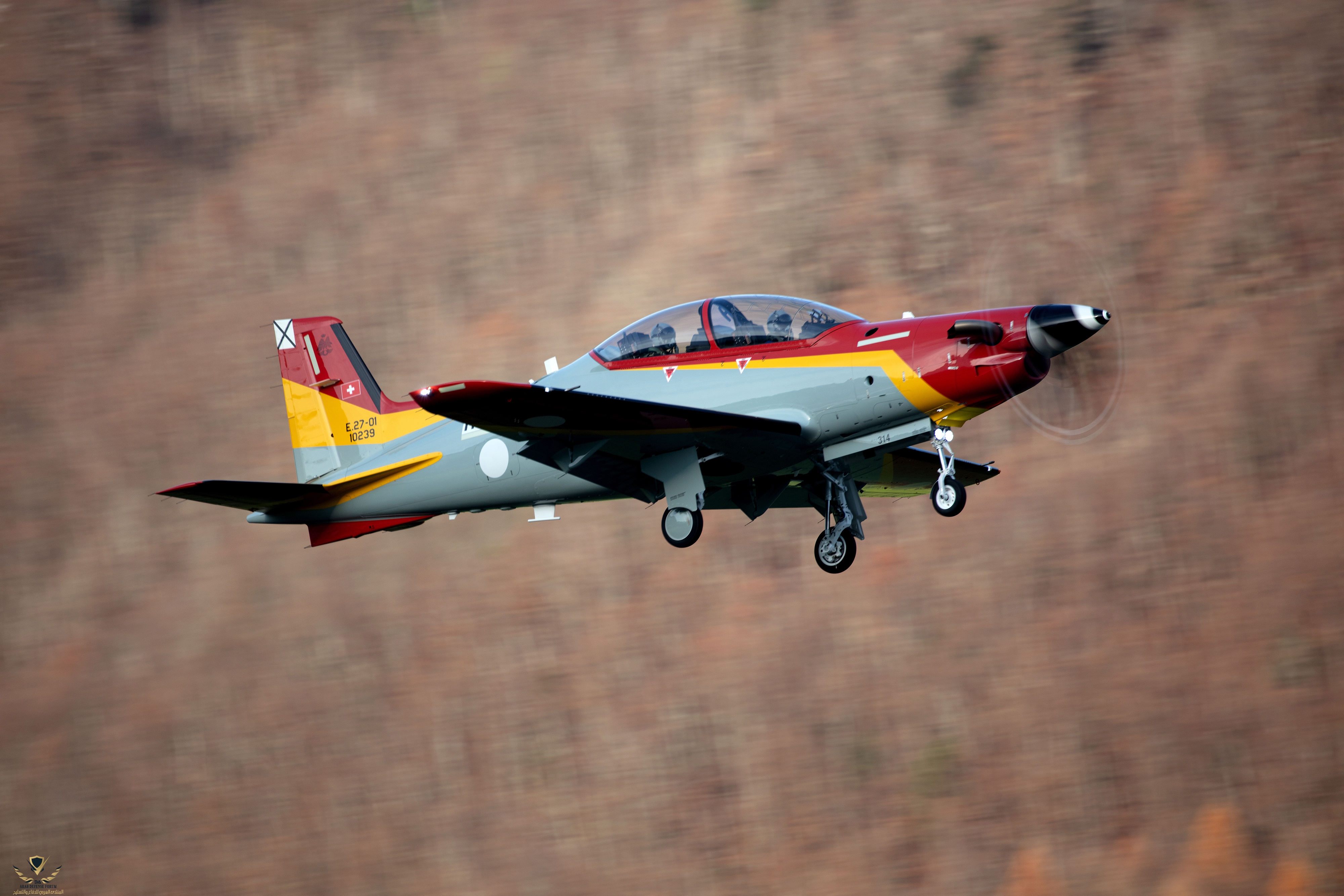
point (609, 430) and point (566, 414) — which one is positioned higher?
point (566, 414)

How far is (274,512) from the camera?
61.7 ft

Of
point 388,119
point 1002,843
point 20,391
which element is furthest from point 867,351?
point 20,391

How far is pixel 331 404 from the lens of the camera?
19938 millimetres

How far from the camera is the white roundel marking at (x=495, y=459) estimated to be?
58.0 ft

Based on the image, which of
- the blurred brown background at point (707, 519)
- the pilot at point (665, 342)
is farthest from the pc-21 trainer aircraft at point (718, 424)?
the blurred brown background at point (707, 519)

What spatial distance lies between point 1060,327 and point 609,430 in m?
5.20

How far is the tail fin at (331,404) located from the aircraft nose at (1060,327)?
8889mm

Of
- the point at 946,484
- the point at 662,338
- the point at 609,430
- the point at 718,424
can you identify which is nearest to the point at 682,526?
the point at 718,424

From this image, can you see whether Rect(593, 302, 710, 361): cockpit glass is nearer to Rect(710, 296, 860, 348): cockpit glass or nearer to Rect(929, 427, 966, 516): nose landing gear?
Rect(710, 296, 860, 348): cockpit glass

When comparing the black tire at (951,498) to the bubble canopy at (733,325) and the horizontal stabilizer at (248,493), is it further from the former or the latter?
the horizontal stabilizer at (248,493)

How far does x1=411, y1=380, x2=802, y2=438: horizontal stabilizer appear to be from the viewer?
45.0 ft

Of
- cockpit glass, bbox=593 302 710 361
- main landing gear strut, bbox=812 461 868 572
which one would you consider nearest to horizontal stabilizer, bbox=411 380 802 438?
cockpit glass, bbox=593 302 710 361

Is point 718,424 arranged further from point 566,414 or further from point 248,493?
point 248,493

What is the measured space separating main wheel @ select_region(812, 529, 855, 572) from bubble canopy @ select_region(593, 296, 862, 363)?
2.69 m
